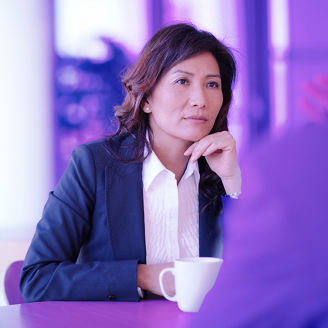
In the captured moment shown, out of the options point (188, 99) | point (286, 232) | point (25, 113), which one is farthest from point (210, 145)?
point (25, 113)

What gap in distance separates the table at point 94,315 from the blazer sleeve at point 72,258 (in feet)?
0.20

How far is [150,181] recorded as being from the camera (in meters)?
1.62

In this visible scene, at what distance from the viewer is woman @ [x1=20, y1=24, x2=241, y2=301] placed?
138cm

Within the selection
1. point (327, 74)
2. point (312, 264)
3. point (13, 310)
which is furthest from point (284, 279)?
point (13, 310)

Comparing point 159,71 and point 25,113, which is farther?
point 25,113

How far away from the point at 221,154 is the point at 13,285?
716mm

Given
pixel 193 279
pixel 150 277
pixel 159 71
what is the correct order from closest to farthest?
pixel 193 279 < pixel 150 277 < pixel 159 71

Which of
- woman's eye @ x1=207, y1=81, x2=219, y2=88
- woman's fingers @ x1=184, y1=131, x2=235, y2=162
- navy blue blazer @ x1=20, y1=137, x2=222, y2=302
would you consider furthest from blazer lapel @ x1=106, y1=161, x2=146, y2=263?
woman's eye @ x1=207, y1=81, x2=219, y2=88

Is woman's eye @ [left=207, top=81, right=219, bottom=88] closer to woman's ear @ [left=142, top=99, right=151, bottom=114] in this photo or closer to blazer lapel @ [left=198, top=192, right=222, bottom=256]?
woman's ear @ [left=142, top=99, right=151, bottom=114]

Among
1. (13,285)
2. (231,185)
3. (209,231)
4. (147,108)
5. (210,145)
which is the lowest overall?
(13,285)

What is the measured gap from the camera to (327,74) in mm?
333

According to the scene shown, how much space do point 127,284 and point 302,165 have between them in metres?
0.93

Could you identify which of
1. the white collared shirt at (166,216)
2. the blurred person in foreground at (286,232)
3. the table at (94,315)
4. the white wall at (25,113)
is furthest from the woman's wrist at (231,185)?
the white wall at (25,113)

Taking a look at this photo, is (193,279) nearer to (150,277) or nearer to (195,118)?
(150,277)
